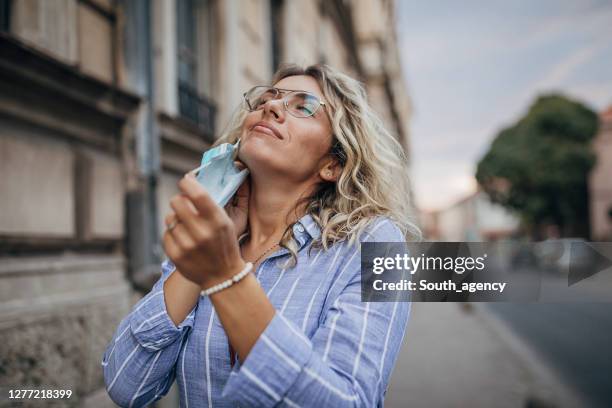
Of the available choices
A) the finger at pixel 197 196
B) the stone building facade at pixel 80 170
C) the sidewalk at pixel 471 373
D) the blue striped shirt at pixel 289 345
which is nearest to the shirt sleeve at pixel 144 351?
the blue striped shirt at pixel 289 345

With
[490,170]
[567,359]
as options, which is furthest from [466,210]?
[567,359]

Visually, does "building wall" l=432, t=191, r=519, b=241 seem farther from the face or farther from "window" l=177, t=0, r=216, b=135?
the face

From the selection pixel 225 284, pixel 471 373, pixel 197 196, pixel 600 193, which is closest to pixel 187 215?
pixel 197 196

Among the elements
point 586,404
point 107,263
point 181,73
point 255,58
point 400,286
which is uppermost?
point 255,58

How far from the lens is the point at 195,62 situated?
612 cm

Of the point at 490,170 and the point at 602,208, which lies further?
the point at 490,170

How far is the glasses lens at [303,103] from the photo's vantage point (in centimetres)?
164

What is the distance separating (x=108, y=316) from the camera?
11.6 ft

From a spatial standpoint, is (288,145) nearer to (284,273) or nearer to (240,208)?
(240,208)

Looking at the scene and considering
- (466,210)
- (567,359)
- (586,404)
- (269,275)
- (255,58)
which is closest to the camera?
(269,275)

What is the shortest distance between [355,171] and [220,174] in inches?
18.3

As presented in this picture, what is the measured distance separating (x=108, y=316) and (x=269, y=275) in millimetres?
2532

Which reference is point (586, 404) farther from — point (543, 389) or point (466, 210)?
point (466, 210)

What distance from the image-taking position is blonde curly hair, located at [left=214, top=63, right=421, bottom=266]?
1.55 meters
